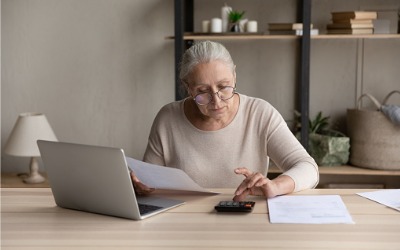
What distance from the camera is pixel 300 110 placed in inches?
153

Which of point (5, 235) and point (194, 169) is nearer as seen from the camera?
point (5, 235)

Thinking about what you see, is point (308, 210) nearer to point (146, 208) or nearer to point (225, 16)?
point (146, 208)

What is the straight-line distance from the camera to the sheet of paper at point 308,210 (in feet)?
5.80

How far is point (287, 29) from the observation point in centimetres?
375

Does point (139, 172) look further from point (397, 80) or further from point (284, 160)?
point (397, 80)

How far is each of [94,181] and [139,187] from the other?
11.6 inches

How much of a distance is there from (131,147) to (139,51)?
633 millimetres

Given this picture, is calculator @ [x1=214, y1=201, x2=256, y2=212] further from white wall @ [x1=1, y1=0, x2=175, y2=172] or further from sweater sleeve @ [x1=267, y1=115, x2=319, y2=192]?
white wall @ [x1=1, y1=0, x2=175, y2=172]

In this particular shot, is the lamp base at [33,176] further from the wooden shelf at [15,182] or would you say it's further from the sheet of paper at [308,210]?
the sheet of paper at [308,210]

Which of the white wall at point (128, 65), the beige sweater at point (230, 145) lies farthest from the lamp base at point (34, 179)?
Result: the beige sweater at point (230, 145)

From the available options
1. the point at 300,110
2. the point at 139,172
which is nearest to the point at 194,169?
the point at 139,172

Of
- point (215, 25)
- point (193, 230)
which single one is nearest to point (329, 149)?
point (215, 25)

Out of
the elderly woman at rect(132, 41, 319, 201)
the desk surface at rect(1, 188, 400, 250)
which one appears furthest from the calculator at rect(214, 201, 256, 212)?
the elderly woman at rect(132, 41, 319, 201)

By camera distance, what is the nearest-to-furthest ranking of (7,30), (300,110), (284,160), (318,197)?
→ (318,197)
(284,160)
(300,110)
(7,30)
